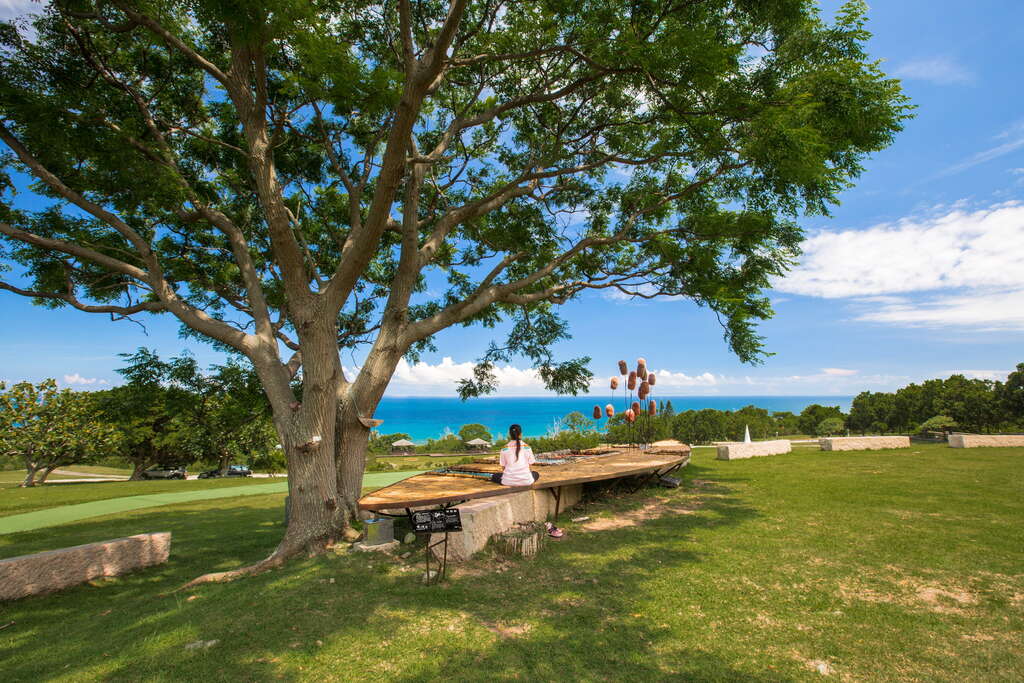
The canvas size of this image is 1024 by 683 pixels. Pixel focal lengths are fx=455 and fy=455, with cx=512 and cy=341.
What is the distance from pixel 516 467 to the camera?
7.75 meters

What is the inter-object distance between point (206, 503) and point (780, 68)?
18018 mm

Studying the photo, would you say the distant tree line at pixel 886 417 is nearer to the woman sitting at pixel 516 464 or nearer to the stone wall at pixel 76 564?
the woman sitting at pixel 516 464

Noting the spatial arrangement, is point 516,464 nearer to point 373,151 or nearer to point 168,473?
point 373,151

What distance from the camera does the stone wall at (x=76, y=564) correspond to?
5918 mm

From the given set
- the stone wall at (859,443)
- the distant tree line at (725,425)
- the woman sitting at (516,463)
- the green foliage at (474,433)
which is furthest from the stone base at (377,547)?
the green foliage at (474,433)

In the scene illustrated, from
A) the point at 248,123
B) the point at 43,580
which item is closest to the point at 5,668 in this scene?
the point at 43,580

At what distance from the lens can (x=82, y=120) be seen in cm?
773

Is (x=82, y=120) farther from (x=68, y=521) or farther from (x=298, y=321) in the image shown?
(x=68, y=521)

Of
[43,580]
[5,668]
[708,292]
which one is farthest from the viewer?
[708,292]

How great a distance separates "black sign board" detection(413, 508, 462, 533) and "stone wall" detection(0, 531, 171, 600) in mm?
5205

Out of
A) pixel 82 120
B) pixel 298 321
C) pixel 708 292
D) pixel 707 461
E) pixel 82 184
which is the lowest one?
pixel 707 461

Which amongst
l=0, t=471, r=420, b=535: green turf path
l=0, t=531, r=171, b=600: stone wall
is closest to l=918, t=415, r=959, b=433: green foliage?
Answer: l=0, t=471, r=420, b=535: green turf path

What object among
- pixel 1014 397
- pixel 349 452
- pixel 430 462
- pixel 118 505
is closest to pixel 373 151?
pixel 349 452

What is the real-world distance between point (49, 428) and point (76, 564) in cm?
2236
